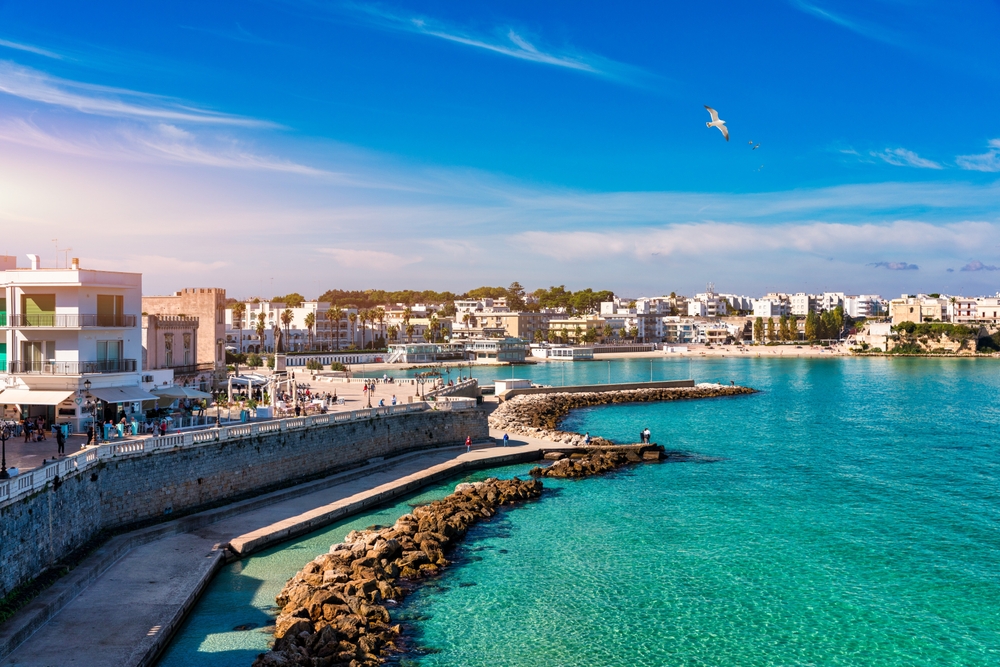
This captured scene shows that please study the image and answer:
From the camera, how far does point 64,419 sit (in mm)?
24016

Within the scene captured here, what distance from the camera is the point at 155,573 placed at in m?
17.6

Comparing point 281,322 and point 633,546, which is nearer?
point 633,546

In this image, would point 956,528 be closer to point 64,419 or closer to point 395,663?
point 395,663

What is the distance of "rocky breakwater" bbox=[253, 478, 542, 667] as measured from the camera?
1433 centimetres

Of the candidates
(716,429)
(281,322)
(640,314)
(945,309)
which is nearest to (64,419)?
(716,429)

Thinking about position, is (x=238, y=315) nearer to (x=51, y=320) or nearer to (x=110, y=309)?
(x=110, y=309)

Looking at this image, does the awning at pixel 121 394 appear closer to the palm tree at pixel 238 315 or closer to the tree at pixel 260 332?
the tree at pixel 260 332

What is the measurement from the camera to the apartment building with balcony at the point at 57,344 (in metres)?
24.4

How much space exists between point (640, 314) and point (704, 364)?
53.6 m

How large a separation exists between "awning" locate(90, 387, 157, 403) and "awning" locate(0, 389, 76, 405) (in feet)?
2.86

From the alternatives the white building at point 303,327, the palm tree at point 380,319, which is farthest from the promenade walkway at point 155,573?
the palm tree at point 380,319

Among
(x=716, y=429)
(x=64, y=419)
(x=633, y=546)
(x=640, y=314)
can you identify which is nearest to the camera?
(x=633, y=546)

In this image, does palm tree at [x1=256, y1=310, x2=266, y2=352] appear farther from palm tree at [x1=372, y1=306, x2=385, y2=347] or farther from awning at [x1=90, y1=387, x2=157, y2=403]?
awning at [x1=90, y1=387, x2=157, y2=403]

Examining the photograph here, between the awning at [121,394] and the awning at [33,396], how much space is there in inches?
34.3
